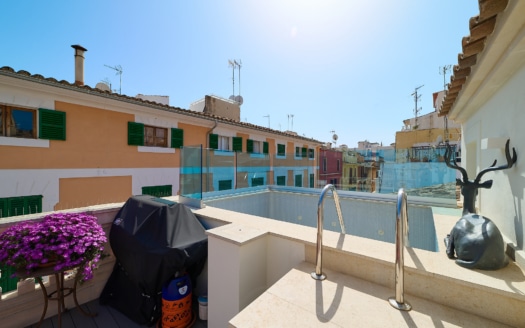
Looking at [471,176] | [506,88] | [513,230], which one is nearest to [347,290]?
[513,230]

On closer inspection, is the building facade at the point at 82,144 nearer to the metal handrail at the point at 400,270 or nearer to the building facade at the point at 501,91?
the metal handrail at the point at 400,270

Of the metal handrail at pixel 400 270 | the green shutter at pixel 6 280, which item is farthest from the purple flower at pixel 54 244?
the metal handrail at pixel 400 270

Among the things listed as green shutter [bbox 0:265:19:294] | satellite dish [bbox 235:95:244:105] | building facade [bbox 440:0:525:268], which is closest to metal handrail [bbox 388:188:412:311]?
building facade [bbox 440:0:525:268]

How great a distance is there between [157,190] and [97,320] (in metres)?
6.04

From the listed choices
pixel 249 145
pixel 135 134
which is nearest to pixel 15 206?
pixel 135 134

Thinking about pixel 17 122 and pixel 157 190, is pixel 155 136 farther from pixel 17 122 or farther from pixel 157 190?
pixel 17 122

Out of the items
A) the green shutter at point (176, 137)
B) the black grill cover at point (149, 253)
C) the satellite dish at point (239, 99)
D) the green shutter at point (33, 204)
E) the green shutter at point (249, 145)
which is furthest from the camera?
the satellite dish at point (239, 99)

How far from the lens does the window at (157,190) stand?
8.09 meters

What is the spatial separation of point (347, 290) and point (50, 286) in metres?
3.65

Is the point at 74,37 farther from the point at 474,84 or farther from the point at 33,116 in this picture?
the point at 474,84

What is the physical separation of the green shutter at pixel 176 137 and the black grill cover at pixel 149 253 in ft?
20.1

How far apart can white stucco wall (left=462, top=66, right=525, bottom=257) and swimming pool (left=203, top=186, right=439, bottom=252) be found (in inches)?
62.0

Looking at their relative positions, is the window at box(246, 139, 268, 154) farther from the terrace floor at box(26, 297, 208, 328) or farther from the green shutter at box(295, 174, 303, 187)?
the terrace floor at box(26, 297, 208, 328)

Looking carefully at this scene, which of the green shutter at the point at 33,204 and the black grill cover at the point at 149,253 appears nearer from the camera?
the black grill cover at the point at 149,253
